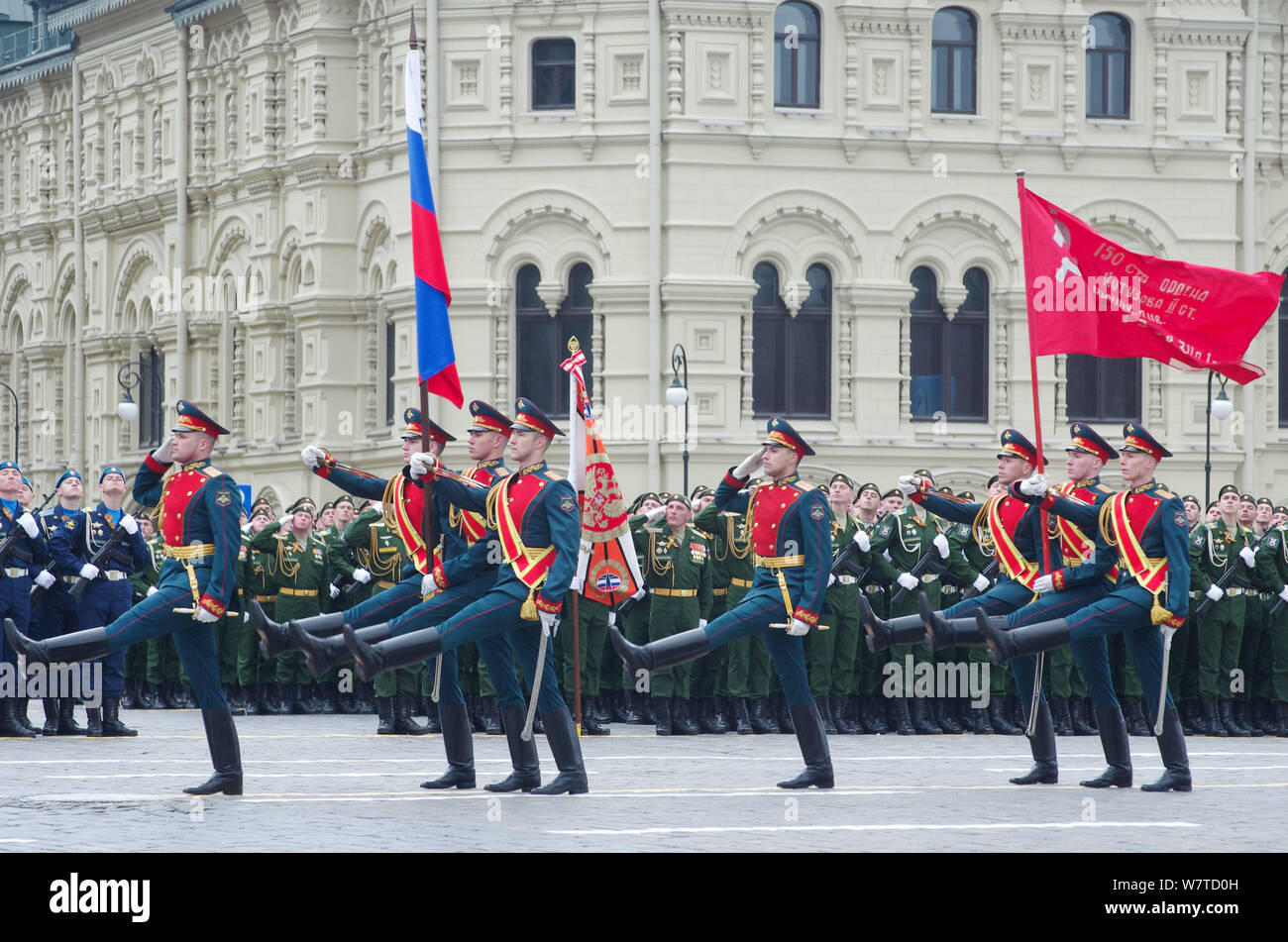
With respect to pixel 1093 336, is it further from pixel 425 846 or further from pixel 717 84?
pixel 717 84

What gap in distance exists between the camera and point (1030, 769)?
47.7 ft

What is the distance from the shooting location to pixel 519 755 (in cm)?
1282

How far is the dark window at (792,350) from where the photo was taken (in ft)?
107

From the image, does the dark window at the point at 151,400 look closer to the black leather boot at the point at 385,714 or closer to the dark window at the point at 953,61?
the dark window at the point at 953,61

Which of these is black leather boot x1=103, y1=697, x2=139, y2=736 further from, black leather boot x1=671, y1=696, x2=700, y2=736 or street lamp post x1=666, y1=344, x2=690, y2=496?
street lamp post x1=666, y1=344, x2=690, y2=496

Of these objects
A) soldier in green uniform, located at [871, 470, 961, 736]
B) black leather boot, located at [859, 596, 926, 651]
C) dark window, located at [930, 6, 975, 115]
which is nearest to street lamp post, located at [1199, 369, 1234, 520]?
dark window, located at [930, 6, 975, 115]

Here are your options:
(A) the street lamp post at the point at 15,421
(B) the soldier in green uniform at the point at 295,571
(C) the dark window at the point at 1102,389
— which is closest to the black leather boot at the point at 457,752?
(B) the soldier in green uniform at the point at 295,571

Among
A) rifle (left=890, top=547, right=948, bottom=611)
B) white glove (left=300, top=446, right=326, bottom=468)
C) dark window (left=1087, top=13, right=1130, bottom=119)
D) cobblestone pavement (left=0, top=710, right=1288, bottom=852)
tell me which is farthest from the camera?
dark window (left=1087, top=13, right=1130, bottom=119)

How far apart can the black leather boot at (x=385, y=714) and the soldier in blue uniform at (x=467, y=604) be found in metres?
4.97

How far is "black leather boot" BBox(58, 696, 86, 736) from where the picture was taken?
1784 centimetres

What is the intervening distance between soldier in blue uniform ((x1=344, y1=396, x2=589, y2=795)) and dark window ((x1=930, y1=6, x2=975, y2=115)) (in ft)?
69.6

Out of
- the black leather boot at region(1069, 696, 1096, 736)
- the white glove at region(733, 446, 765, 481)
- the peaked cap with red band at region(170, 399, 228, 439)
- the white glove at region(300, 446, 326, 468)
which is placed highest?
the peaked cap with red band at region(170, 399, 228, 439)

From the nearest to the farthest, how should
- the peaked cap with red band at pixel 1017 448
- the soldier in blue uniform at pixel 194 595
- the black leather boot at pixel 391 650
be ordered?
the black leather boot at pixel 391 650 < the soldier in blue uniform at pixel 194 595 < the peaked cap with red band at pixel 1017 448

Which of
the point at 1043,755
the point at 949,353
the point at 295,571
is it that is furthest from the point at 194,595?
the point at 949,353
